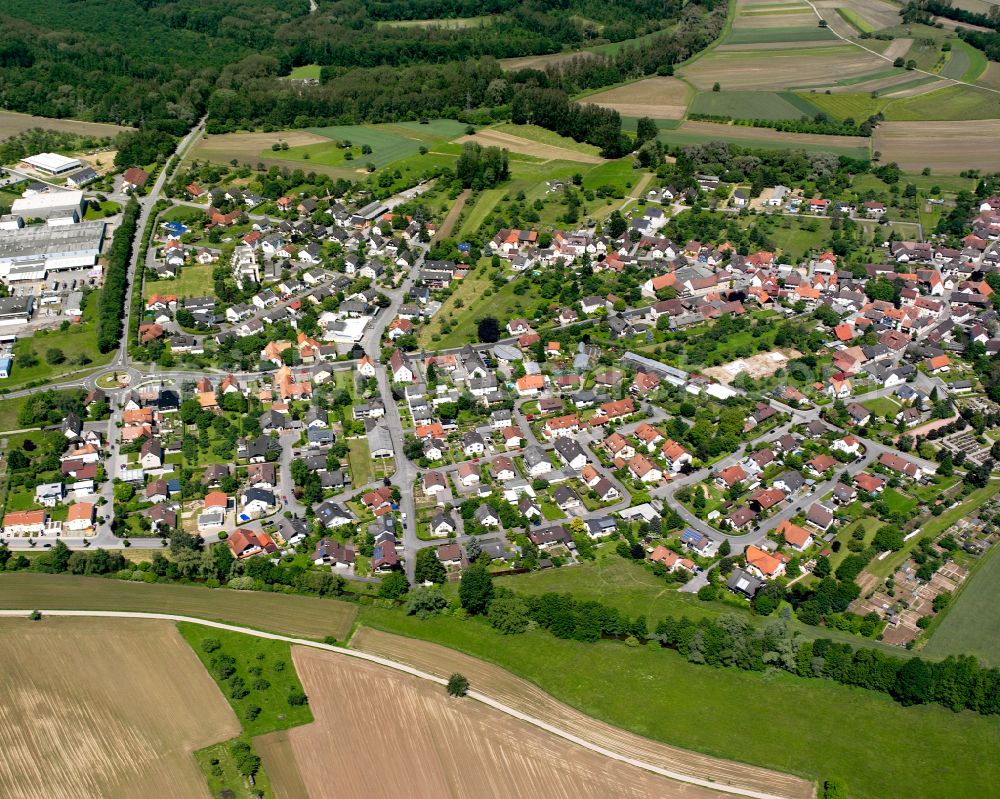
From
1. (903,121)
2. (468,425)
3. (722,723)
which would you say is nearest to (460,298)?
(468,425)

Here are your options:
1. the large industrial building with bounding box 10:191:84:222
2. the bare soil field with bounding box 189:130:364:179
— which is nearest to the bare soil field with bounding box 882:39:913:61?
the bare soil field with bounding box 189:130:364:179

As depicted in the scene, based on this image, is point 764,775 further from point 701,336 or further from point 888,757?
point 701,336

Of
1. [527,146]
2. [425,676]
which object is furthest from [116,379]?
[527,146]

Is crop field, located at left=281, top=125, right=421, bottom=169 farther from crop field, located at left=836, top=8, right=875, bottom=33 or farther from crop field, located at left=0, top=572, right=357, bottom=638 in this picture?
crop field, located at left=836, top=8, right=875, bottom=33

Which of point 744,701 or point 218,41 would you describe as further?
point 218,41

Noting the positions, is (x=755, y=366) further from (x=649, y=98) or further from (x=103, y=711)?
(x=649, y=98)

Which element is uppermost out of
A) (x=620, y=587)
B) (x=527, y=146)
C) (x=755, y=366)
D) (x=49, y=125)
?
(x=49, y=125)
